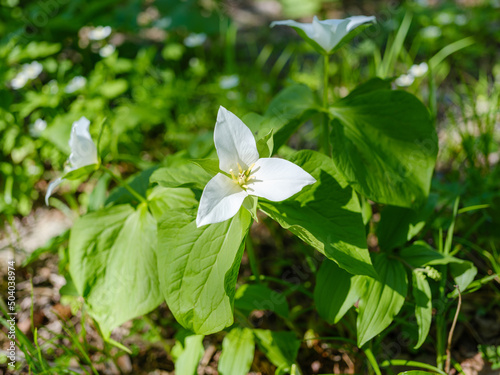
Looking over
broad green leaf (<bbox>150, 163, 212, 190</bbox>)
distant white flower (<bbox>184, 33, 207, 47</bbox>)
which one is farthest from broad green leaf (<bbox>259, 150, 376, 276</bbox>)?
distant white flower (<bbox>184, 33, 207, 47</bbox>)

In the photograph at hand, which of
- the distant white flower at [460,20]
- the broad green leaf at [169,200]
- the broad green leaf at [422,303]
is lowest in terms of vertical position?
the broad green leaf at [422,303]

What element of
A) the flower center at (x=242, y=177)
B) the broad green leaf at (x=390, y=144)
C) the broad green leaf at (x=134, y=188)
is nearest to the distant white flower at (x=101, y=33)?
the broad green leaf at (x=134, y=188)

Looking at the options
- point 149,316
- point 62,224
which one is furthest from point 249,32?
point 149,316

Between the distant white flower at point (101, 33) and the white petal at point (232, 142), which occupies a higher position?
the white petal at point (232, 142)

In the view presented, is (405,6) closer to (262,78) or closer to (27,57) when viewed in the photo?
(262,78)

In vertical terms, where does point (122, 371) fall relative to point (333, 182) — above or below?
below

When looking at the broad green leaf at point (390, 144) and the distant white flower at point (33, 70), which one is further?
the distant white flower at point (33, 70)

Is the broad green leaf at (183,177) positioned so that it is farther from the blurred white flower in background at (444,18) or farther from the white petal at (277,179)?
the blurred white flower in background at (444,18)
